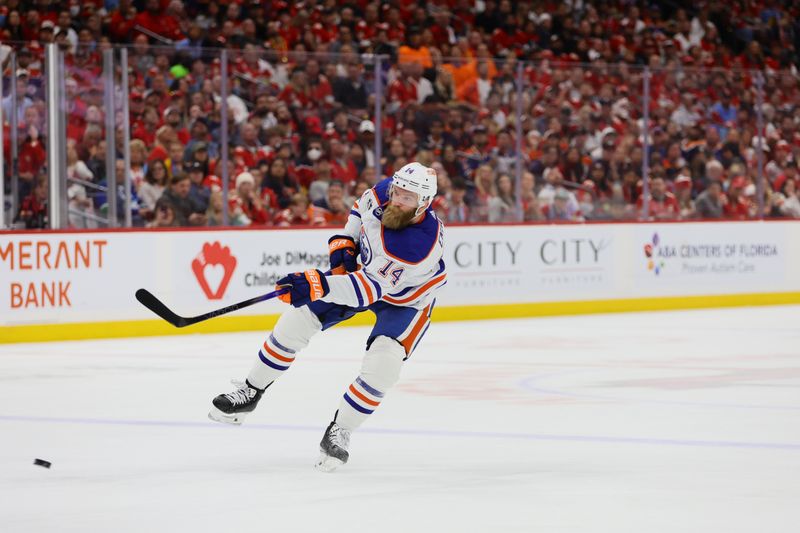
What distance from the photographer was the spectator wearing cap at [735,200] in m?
13.4

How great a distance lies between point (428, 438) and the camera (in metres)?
5.87

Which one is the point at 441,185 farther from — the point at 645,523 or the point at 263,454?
the point at 645,523

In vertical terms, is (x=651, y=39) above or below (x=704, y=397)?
above

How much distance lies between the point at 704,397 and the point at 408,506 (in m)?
3.21

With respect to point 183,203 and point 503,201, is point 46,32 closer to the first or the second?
point 183,203

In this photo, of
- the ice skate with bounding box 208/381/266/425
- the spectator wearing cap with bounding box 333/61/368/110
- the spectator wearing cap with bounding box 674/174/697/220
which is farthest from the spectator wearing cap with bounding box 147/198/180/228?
the ice skate with bounding box 208/381/266/425

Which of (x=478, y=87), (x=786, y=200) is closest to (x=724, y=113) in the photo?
(x=786, y=200)

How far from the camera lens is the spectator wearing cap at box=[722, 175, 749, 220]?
44.0 ft

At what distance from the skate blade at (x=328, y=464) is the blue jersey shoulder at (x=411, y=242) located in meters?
0.75

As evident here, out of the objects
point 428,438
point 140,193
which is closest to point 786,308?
point 140,193

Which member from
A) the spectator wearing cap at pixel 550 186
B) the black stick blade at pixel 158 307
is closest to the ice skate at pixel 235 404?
the black stick blade at pixel 158 307

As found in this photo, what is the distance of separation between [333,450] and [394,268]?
0.68 meters

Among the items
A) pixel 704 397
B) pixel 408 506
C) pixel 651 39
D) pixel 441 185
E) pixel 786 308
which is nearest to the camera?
pixel 408 506

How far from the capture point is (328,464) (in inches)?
198
